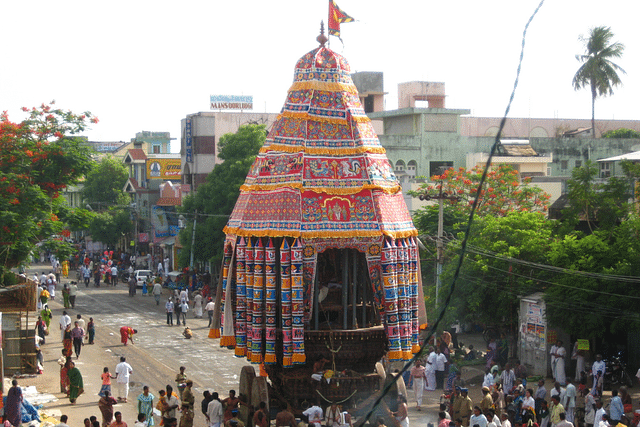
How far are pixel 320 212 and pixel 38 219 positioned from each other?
493 inches

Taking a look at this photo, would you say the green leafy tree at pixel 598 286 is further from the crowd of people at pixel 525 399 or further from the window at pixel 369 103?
the window at pixel 369 103

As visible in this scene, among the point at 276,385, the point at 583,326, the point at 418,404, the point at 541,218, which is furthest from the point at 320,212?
the point at 541,218

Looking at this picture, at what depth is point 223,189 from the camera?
38.3 metres

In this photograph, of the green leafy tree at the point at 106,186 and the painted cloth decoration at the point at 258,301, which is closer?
the painted cloth decoration at the point at 258,301

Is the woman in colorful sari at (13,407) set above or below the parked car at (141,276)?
below

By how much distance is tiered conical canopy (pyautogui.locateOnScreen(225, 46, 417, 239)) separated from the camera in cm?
1397

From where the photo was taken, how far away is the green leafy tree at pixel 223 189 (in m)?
37.8

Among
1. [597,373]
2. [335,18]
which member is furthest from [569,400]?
[335,18]

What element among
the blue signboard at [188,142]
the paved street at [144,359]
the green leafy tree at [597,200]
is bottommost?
the paved street at [144,359]

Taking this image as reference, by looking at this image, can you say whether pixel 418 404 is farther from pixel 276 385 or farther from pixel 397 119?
pixel 397 119

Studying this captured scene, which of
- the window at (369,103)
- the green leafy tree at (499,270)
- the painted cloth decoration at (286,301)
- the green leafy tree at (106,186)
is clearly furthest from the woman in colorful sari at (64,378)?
the green leafy tree at (106,186)

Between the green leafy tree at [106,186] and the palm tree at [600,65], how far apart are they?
111 feet

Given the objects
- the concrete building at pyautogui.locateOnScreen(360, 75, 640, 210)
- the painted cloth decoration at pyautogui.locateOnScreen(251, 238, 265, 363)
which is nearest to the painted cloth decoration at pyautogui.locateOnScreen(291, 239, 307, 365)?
the painted cloth decoration at pyautogui.locateOnScreen(251, 238, 265, 363)

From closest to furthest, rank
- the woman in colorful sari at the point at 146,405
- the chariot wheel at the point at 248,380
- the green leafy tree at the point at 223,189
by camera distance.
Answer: the chariot wheel at the point at 248,380 < the woman in colorful sari at the point at 146,405 < the green leafy tree at the point at 223,189
